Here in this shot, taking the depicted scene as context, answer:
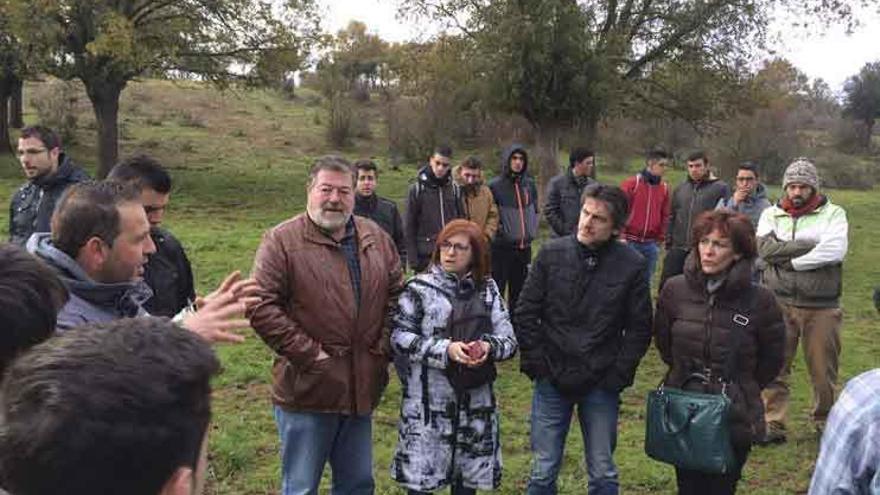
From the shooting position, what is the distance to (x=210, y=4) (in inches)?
695

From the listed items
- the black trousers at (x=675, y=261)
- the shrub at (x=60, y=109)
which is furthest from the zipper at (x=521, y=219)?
the shrub at (x=60, y=109)

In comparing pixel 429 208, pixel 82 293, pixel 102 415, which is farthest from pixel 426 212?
pixel 102 415

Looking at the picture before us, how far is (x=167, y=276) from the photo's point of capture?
166 inches

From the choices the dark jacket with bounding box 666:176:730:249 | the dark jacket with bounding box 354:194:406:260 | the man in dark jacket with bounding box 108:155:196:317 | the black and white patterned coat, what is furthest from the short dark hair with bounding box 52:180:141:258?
the dark jacket with bounding box 666:176:730:249

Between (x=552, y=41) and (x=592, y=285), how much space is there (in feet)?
31.5

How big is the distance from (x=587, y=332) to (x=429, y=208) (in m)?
3.21

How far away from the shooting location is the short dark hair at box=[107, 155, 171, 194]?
13.1 feet

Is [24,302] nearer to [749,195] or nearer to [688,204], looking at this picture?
[749,195]

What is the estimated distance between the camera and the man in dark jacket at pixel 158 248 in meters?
4.03

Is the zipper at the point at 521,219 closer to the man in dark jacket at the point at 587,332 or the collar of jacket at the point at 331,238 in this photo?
the man in dark jacket at the point at 587,332

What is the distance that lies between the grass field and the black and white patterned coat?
0.93m

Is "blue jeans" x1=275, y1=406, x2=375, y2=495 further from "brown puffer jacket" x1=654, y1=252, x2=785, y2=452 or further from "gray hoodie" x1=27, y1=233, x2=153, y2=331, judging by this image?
"brown puffer jacket" x1=654, y1=252, x2=785, y2=452

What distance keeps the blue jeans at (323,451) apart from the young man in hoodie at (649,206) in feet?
16.5

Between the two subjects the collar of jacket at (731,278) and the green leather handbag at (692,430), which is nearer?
the green leather handbag at (692,430)
